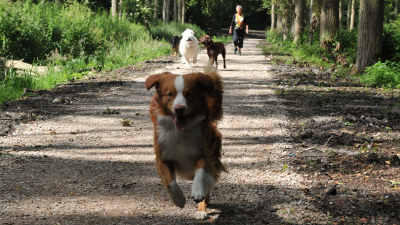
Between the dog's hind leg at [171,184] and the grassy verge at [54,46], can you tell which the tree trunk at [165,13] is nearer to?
the grassy verge at [54,46]

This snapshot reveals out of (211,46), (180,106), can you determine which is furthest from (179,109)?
(211,46)

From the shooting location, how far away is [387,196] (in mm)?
4453

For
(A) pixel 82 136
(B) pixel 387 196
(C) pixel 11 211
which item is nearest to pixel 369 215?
(B) pixel 387 196

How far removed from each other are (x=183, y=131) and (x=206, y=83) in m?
0.52

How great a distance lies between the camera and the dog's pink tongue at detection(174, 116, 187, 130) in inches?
154

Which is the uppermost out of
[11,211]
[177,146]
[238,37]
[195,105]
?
[238,37]

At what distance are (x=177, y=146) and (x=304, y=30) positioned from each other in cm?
2424

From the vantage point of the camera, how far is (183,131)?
160 inches

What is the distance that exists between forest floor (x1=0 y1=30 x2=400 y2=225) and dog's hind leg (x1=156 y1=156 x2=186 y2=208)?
32 centimetres

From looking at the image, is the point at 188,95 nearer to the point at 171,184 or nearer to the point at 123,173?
the point at 171,184

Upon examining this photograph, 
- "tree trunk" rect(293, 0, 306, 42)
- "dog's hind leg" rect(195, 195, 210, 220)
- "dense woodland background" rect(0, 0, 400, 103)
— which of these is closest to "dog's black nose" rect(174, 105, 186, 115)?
"dog's hind leg" rect(195, 195, 210, 220)

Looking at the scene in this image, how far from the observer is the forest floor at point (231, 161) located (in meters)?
4.23

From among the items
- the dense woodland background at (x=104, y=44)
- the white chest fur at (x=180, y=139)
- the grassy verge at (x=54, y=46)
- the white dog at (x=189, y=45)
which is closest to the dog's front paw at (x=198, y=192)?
the white chest fur at (x=180, y=139)

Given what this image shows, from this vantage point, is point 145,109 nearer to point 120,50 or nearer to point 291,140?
point 291,140
